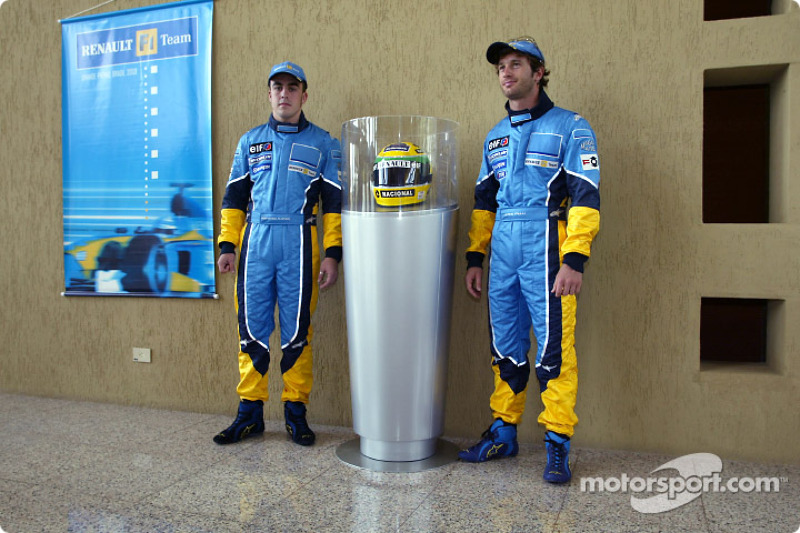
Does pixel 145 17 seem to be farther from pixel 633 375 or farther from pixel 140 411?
pixel 633 375

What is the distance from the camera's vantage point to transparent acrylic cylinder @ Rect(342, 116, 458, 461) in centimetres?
232

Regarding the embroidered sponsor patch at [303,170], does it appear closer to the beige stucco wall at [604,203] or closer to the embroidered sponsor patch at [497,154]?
the beige stucco wall at [604,203]

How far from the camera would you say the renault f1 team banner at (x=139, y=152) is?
3152mm

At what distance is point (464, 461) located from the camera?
2.39m

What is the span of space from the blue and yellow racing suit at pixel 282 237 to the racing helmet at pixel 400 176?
0.41m

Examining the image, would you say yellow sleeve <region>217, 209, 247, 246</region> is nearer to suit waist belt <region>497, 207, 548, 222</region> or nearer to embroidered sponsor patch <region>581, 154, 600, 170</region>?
suit waist belt <region>497, 207, 548, 222</region>

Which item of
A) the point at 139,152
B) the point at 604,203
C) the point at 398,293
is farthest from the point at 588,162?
the point at 139,152

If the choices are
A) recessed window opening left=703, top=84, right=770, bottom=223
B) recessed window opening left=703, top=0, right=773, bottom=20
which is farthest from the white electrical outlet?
recessed window opening left=703, top=0, right=773, bottom=20

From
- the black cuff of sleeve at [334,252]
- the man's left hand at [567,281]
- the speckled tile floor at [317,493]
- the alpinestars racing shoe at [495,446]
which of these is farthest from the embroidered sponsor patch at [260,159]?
the alpinestars racing shoe at [495,446]

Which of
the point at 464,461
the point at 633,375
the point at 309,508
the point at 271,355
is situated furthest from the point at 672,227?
the point at 271,355

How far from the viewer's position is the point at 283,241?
2609 millimetres

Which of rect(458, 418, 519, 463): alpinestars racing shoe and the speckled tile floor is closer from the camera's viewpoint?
the speckled tile floor

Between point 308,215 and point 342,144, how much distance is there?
36cm

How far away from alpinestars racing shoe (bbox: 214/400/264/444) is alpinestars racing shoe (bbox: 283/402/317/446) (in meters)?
0.13
